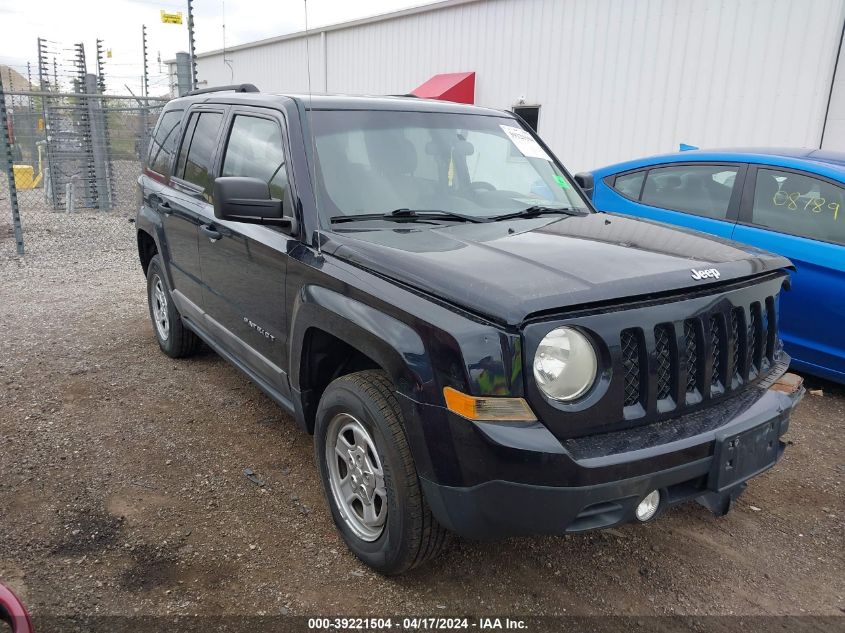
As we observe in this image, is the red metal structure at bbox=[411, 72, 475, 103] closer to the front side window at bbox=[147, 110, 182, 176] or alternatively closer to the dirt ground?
the front side window at bbox=[147, 110, 182, 176]

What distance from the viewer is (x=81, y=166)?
14000mm

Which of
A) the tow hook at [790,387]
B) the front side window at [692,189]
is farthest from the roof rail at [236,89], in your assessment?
the front side window at [692,189]

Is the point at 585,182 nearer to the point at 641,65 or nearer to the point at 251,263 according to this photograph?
the point at 251,263

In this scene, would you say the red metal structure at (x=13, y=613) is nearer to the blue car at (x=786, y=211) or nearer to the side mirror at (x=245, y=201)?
the side mirror at (x=245, y=201)

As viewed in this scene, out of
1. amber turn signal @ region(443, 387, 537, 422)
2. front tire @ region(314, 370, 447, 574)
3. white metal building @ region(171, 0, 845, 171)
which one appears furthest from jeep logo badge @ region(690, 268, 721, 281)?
white metal building @ region(171, 0, 845, 171)

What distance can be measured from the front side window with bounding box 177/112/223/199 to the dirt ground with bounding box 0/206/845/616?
4.94 ft

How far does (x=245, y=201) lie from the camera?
9.51 ft

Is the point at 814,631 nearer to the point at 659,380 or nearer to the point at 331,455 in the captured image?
the point at 659,380

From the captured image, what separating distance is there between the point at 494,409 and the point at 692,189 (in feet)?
13.5

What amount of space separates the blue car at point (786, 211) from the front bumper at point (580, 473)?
7.86 ft

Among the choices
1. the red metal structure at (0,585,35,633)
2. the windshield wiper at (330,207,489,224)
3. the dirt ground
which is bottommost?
the dirt ground

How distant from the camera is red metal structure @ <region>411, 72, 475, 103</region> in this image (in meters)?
13.0

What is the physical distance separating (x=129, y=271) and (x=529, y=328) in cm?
802

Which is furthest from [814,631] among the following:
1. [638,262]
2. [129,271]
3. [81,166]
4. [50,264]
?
[81,166]
